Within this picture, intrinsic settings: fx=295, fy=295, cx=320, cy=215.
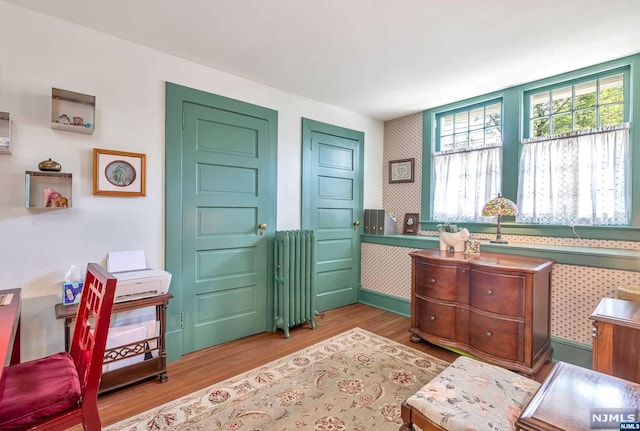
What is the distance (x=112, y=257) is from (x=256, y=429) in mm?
1518

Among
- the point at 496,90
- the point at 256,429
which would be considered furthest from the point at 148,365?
the point at 496,90

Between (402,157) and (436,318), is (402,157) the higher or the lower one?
the higher one

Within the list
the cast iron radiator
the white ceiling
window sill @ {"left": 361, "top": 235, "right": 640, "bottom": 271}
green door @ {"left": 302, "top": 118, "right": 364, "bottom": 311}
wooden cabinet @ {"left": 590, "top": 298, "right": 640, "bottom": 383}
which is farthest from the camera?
green door @ {"left": 302, "top": 118, "right": 364, "bottom": 311}

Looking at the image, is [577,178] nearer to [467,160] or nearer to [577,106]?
[577,106]

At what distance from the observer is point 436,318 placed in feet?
8.46

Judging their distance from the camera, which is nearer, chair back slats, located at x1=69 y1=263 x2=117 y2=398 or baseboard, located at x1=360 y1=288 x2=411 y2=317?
chair back slats, located at x1=69 y1=263 x2=117 y2=398

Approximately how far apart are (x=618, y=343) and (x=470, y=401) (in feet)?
2.64

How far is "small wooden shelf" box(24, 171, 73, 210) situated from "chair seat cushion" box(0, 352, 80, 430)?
3.43ft

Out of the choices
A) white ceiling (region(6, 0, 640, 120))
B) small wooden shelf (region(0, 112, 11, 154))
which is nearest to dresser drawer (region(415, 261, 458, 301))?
white ceiling (region(6, 0, 640, 120))

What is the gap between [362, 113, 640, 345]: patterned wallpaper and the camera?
220 centimetres

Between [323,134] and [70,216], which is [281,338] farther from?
[323,134]

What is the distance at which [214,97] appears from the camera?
2627mm

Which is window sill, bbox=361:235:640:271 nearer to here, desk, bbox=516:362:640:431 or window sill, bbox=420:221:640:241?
window sill, bbox=420:221:640:241

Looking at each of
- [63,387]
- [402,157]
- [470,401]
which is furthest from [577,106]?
[63,387]
